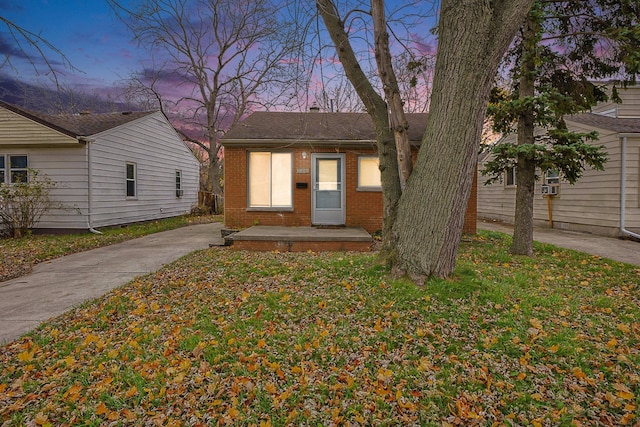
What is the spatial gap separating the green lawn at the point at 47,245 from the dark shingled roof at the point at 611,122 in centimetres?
1590

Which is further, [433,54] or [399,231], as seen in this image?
[433,54]

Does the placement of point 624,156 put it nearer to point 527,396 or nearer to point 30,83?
point 527,396

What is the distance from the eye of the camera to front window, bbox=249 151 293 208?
10172 millimetres

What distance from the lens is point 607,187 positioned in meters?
10.5

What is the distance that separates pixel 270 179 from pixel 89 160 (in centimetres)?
629

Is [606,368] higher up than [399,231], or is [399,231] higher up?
[399,231]

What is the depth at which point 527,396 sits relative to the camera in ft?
8.14

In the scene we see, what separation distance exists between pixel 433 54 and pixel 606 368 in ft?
17.7

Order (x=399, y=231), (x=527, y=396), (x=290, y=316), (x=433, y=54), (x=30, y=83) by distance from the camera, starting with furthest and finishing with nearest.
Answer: (x=433, y=54) → (x=399, y=231) → (x=30, y=83) → (x=290, y=316) → (x=527, y=396)

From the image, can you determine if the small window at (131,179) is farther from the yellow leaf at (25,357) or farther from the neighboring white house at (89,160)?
the yellow leaf at (25,357)

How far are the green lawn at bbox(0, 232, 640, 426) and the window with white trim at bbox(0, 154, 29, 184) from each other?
986 centimetres

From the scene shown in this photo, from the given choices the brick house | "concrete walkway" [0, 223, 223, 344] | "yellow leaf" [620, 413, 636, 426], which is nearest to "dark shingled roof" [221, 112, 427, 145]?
the brick house

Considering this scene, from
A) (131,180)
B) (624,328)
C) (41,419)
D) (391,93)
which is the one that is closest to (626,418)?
(624,328)

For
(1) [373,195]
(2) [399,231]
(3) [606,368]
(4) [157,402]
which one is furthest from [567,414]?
(1) [373,195]
